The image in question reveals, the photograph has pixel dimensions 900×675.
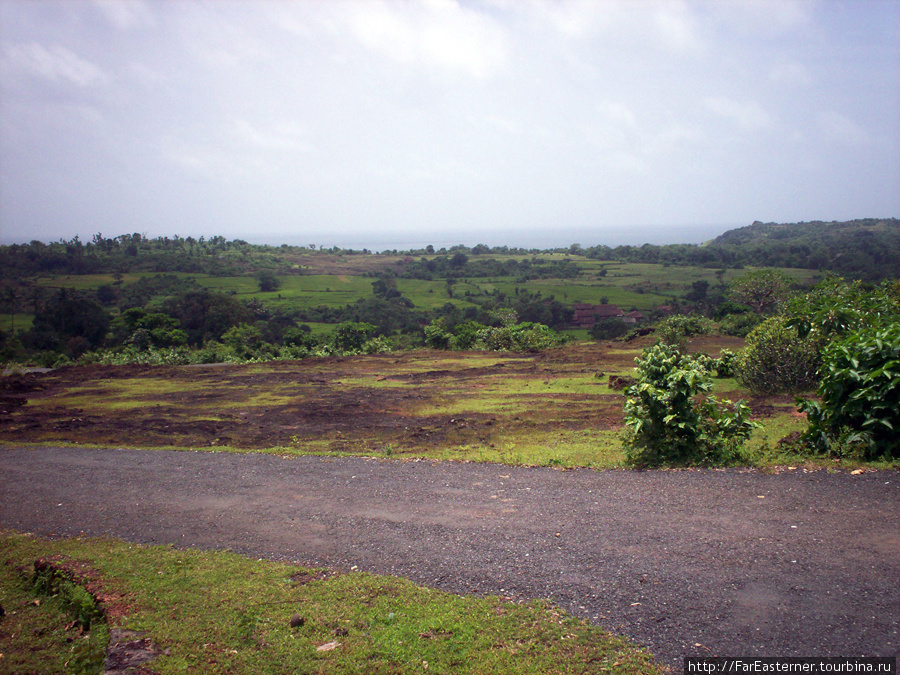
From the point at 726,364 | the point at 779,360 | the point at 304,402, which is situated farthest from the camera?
the point at 726,364

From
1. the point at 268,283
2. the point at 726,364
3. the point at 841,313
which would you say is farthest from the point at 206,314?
the point at 841,313

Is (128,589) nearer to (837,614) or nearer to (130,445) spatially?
(837,614)

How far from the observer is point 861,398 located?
6949 millimetres

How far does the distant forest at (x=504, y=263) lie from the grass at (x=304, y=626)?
6066 cm

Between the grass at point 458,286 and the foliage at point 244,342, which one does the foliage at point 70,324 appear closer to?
the grass at point 458,286

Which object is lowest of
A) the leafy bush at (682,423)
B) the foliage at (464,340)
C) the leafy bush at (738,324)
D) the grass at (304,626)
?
the foliage at (464,340)

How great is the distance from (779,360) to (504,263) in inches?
3956

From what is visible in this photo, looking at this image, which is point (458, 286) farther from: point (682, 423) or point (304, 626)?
point (304, 626)

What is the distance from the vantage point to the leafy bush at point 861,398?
6730 millimetres

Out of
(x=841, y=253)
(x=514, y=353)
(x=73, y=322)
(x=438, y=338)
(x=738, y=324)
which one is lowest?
(x=514, y=353)

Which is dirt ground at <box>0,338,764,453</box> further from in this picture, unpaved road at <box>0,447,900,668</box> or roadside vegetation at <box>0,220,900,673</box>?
unpaved road at <box>0,447,900,668</box>

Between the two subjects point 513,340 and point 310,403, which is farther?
point 513,340

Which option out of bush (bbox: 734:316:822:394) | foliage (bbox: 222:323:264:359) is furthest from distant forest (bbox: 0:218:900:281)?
foliage (bbox: 222:323:264:359)

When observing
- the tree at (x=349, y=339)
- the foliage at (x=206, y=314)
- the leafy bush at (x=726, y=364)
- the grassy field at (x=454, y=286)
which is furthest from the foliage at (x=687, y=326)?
the foliage at (x=206, y=314)
